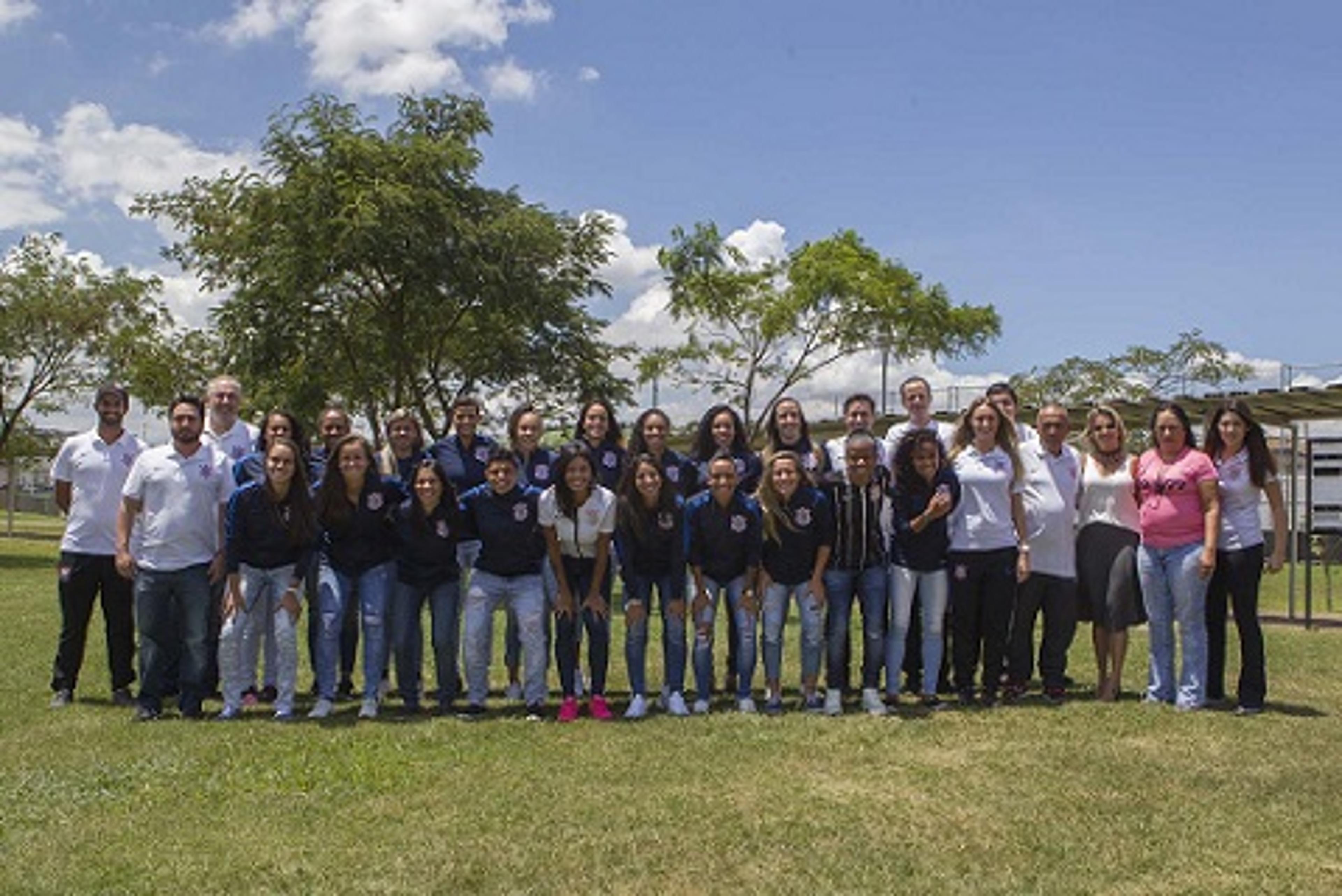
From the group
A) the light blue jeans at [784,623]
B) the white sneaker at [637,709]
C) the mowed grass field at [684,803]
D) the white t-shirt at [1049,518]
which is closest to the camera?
the mowed grass field at [684,803]

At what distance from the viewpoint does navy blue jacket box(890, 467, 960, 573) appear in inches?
284

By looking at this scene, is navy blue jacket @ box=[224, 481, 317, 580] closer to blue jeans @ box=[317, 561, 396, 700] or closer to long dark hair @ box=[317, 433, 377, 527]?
long dark hair @ box=[317, 433, 377, 527]

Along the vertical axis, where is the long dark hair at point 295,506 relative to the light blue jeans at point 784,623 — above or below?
above

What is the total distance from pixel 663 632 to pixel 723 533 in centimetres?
71

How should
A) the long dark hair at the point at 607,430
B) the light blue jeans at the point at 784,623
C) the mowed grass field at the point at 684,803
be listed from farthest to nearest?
the long dark hair at the point at 607,430, the light blue jeans at the point at 784,623, the mowed grass field at the point at 684,803

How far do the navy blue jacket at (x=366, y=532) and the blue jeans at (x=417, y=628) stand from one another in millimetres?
269

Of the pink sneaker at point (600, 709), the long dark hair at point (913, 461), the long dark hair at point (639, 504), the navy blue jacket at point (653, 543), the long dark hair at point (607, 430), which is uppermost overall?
the long dark hair at point (607, 430)

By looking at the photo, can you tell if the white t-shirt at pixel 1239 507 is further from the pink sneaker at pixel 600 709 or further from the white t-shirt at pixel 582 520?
the pink sneaker at pixel 600 709

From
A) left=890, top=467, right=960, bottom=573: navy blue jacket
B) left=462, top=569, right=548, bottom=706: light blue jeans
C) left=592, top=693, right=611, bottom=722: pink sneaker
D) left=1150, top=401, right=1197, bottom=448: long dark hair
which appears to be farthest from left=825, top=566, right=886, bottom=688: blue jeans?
left=1150, top=401, right=1197, bottom=448: long dark hair

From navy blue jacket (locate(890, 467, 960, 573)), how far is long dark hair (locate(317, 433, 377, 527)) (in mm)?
3241

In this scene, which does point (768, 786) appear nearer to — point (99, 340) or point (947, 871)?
point (947, 871)

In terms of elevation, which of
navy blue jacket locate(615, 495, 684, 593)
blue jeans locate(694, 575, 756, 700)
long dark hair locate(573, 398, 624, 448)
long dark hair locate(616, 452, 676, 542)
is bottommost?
blue jeans locate(694, 575, 756, 700)

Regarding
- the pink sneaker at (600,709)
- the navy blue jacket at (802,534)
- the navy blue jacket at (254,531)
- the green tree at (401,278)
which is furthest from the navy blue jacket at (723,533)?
the green tree at (401,278)

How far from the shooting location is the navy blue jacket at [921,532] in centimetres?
721
